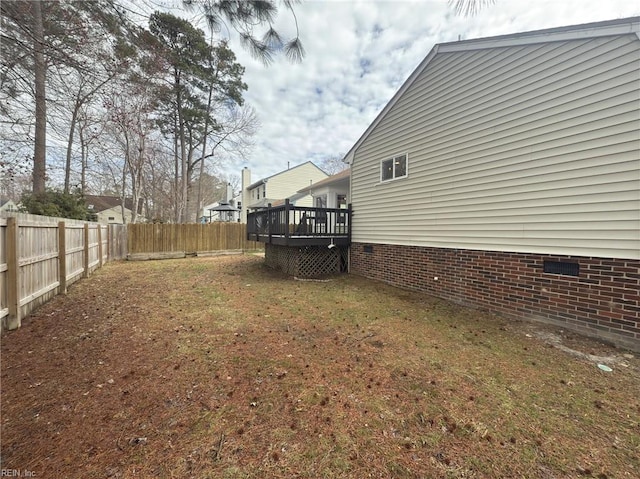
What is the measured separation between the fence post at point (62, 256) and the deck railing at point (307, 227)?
4.52 meters

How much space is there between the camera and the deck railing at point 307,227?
24.4ft

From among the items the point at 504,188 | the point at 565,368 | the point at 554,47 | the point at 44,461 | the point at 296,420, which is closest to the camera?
the point at 44,461

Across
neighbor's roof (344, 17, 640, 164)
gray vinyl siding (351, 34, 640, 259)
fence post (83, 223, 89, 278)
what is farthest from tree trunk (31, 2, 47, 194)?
neighbor's roof (344, 17, 640, 164)

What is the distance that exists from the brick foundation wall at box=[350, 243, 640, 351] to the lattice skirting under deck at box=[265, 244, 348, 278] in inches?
95.5

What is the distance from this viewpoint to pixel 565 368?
2934 millimetres

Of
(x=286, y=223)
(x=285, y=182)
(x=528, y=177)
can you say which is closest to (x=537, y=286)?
(x=528, y=177)

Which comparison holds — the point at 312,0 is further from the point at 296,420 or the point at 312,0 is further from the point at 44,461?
the point at 44,461

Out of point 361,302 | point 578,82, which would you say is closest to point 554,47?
point 578,82

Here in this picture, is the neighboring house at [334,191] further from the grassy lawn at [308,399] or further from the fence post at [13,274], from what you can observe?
the fence post at [13,274]

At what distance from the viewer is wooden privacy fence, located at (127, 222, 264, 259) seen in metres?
12.2

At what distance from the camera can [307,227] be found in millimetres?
9148

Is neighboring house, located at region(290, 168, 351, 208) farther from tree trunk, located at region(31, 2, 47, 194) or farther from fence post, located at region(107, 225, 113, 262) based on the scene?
fence post, located at region(107, 225, 113, 262)

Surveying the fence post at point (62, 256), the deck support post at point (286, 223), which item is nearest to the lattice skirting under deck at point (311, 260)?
the deck support post at point (286, 223)

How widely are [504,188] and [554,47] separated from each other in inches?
85.2
